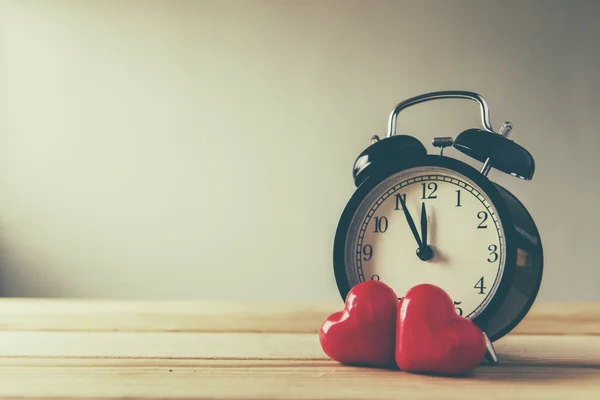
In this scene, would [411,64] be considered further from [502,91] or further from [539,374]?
[539,374]

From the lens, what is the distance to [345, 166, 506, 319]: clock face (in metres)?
0.64

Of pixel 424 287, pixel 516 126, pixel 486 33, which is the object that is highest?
pixel 486 33

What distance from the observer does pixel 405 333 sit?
0.51 meters

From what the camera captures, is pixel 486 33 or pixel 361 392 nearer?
pixel 361 392

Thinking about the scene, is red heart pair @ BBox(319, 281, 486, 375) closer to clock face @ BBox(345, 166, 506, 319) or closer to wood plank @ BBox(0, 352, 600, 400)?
wood plank @ BBox(0, 352, 600, 400)

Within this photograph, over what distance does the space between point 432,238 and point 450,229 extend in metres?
0.03

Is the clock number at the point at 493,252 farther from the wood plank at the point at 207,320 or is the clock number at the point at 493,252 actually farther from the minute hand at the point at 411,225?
the wood plank at the point at 207,320

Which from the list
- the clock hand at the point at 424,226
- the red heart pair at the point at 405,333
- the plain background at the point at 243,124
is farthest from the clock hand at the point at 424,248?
the plain background at the point at 243,124

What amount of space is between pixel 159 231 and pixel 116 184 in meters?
0.28

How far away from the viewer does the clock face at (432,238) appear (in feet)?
2.08

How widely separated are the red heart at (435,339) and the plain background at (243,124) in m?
1.69

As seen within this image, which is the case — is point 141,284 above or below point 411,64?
below

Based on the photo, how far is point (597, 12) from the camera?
2176 mm

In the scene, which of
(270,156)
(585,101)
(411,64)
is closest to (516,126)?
(585,101)
